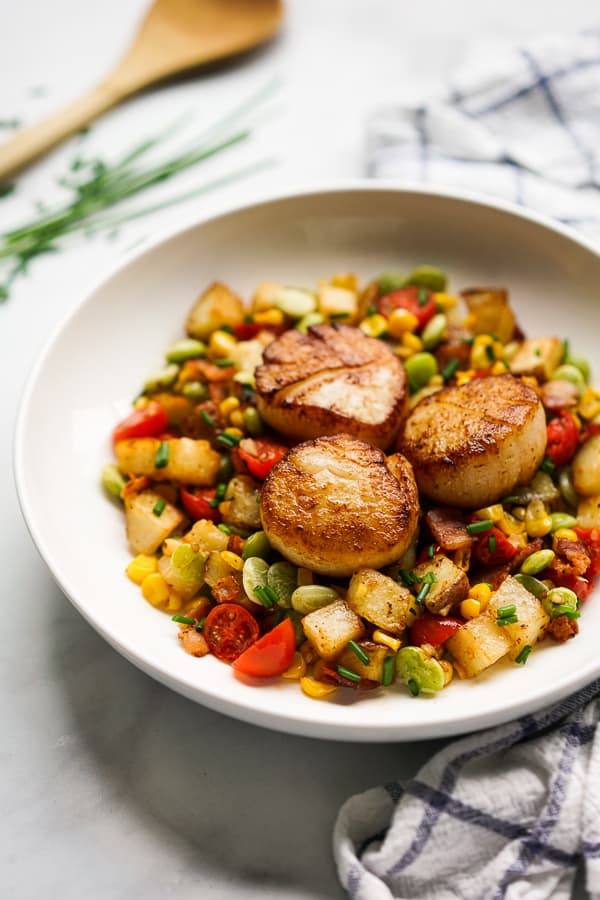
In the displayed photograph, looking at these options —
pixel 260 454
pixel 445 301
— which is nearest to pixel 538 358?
pixel 445 301

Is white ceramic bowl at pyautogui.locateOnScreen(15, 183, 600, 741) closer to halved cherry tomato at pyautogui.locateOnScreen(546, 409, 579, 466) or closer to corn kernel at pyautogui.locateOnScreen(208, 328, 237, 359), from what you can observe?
corn kernel at pyautogui.locateOnScreen(208, 328, 237, 359)

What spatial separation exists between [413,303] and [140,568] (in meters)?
1.95

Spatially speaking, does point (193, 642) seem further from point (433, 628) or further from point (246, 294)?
point (246, 294)

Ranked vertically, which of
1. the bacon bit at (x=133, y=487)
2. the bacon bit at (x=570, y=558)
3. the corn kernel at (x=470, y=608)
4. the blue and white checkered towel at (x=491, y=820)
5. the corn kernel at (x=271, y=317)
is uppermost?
the corn kernel at (x=271, y=317)

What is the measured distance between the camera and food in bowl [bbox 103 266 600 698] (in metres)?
3.62

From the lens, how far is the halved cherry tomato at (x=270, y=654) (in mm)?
3594

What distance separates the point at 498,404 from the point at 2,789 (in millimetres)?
2619

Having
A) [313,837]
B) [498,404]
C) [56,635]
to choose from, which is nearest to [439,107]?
[498,404]

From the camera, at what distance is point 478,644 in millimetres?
3572

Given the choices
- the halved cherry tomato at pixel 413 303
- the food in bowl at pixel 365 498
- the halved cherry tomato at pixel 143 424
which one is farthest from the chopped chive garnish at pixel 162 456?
the halved cherry tomato at pixel 413 303

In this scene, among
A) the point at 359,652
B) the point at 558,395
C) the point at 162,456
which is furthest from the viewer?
the point at 558,395

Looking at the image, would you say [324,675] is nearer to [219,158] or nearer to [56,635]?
[56,635]

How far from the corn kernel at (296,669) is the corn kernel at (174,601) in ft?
1.89

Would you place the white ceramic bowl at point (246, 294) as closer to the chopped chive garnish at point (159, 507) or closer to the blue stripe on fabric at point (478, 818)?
the chopped chive garnish at point (159, 507)
